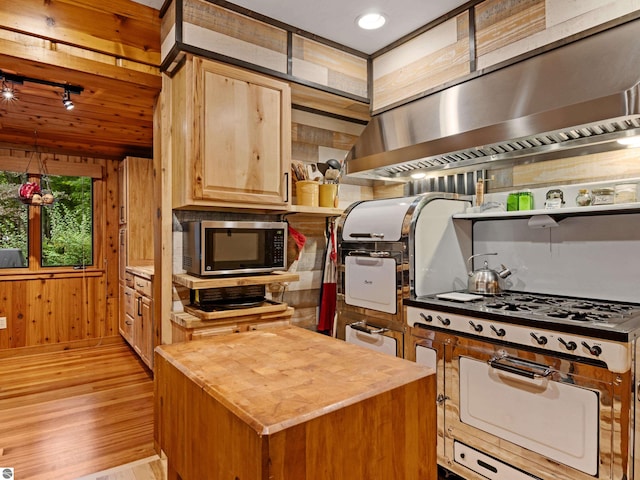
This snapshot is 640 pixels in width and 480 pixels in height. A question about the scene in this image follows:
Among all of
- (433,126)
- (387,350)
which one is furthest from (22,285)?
(433,126)

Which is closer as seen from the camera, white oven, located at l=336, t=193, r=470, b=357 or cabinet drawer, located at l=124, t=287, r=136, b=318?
white oven, located at l=336, t=193, r=470, b=357

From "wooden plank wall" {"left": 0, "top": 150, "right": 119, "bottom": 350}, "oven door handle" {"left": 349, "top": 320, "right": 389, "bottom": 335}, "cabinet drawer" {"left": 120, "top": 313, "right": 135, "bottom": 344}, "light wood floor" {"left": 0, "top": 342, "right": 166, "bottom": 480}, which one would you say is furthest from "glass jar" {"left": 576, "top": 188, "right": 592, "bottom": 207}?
"wooden plank wall" {"left": 0, "top": 150, "right": 119, "bottom": 350}

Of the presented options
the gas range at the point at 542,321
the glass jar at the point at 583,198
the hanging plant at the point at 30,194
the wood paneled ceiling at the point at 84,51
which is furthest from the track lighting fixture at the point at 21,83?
the glass jar at the point at 583,198

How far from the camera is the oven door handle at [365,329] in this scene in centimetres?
252

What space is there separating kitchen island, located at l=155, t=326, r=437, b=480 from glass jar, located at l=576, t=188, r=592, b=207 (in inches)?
64.2

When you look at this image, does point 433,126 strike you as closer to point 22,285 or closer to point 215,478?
point 215,478

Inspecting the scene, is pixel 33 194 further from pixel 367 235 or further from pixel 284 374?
pixel 284 374

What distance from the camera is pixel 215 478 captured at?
0.97 m

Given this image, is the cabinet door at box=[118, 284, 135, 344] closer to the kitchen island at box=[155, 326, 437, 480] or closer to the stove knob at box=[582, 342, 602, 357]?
the kitchen island at box=[155, 326, 437, 480]

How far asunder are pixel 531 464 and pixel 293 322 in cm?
181

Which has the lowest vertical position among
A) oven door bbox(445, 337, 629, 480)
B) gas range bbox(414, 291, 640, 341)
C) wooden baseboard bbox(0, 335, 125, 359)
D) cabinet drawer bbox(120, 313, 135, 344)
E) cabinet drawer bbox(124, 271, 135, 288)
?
wooden baseboard bbox(0, 335, 125, 359)

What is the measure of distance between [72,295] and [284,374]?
467 cm

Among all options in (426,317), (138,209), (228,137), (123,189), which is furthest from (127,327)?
(426,317)

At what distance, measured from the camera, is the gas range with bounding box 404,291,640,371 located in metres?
1.56
